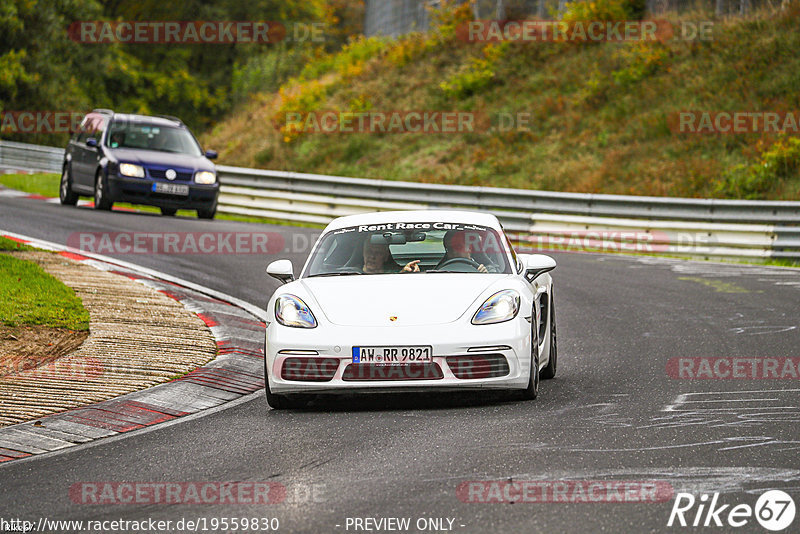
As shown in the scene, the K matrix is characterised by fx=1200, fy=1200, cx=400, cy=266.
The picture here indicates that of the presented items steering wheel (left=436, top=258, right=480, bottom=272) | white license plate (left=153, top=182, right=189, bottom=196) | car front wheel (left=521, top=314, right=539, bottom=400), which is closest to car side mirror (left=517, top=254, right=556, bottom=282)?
steering wheel (left=436, top=258, right=480, bottom=272)

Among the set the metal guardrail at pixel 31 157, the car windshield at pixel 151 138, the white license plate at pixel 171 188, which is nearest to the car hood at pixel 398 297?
the white license plate at pixel 171 188

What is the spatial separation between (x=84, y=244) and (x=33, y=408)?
31.9ft

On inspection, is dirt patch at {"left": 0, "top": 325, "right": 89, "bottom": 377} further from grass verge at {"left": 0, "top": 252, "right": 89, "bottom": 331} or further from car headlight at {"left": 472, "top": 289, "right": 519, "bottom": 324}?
car headlight at {"left": 472, "top": 289, "right": 519, "bottom": 324}

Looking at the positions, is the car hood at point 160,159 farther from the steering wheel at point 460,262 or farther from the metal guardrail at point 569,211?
the steering wheel at point 460,262

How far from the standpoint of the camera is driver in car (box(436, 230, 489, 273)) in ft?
29.9

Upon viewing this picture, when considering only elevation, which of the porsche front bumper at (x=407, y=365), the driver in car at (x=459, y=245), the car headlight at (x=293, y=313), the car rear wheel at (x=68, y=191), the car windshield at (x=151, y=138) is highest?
the car windshield at (x=151, y=138)

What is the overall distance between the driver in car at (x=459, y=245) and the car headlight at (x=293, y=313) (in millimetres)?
1250

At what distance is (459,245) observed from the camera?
361 inches

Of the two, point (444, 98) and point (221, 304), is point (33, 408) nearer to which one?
point (221, 304)

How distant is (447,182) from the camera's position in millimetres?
28484

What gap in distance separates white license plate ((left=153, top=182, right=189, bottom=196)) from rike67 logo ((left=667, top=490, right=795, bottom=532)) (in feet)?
58.6

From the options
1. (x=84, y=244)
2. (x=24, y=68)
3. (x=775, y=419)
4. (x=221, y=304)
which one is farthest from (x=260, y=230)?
(x=24, y=68)

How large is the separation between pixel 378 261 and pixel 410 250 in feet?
1.63

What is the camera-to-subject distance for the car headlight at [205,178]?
22641 mm
